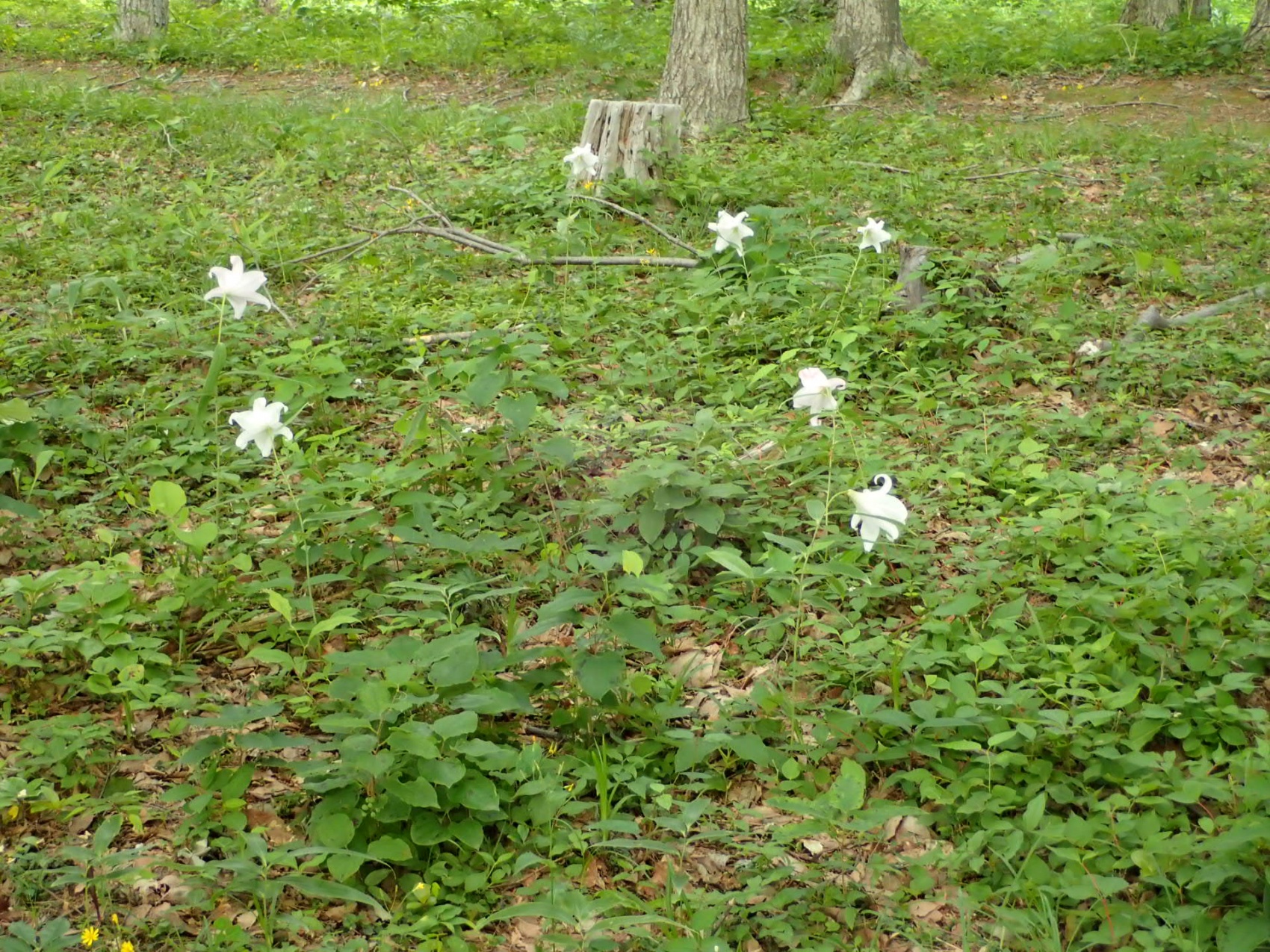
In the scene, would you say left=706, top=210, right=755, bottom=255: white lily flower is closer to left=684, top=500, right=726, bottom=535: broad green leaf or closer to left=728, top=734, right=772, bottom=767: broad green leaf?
left=684, top=500, right=726, bottom=535: broad green leaf

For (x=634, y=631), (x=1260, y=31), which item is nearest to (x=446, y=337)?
(x=634, y=631)

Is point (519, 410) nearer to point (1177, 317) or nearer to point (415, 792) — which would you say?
point (415, 792)

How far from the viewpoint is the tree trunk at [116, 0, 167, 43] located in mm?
12070

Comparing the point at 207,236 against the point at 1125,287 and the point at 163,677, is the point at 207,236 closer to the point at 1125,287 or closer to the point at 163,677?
the point at 163,677

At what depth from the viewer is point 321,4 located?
51.0 feet

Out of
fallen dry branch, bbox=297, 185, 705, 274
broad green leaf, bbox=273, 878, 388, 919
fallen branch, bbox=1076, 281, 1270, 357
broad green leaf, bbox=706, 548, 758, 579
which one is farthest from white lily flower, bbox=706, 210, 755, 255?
broad green leaf, bbox=273, 878, 388, 919

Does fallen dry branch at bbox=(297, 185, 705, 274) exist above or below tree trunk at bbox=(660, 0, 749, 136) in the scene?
below

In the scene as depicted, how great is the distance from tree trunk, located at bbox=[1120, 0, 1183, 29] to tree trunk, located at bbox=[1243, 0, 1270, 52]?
1.25 m

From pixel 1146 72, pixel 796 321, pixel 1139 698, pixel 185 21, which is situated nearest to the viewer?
pixel 1139 698

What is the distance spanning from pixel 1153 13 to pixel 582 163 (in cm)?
905

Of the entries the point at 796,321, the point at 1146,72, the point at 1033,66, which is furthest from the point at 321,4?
the point at 796,321

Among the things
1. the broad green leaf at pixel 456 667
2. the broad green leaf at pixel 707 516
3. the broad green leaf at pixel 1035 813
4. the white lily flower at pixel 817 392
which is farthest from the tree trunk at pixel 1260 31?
the broad green leaf at pixel 456 667

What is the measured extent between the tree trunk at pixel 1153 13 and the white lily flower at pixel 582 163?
8.11 metres

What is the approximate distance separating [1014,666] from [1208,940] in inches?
33.8
